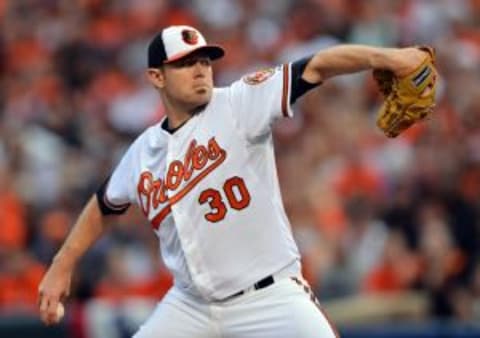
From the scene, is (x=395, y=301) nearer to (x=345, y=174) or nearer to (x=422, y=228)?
(x=422, y=228)

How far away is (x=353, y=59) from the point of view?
22.7 ft

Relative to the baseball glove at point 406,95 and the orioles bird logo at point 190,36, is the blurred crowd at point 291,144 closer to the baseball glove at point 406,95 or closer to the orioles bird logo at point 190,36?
the baseball glove at point 406,95

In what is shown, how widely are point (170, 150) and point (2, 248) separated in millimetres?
5456

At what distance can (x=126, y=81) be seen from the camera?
49.0ft

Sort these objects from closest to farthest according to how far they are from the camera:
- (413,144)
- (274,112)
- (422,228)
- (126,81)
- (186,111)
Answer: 1. (274,112)
2. (186,111)
3. (422,228)
4. (413,144)
5. (126,81)

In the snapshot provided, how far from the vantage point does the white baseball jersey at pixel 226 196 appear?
739cm

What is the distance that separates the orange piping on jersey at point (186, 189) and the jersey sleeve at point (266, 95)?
0.18 metres

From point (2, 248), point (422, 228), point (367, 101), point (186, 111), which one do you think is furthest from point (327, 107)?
point (186, 111)

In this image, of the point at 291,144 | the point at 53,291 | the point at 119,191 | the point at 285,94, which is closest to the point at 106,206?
the point at 119,191

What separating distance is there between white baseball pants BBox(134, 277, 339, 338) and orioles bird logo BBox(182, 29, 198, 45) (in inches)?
47.5

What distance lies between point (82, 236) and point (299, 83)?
1.49 m

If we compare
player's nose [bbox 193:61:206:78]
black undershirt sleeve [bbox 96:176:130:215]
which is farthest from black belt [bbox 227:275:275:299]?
player's nose [bbox 193:61:206:78]

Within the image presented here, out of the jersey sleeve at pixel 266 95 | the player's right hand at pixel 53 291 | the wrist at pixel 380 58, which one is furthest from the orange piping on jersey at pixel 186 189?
the wrist at pixel 380 58

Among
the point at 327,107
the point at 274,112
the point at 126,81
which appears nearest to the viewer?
the point at 274,112
